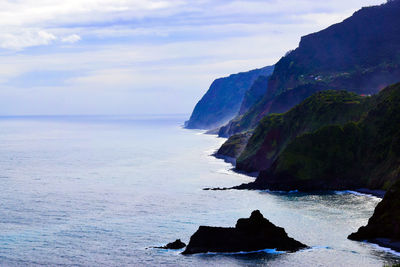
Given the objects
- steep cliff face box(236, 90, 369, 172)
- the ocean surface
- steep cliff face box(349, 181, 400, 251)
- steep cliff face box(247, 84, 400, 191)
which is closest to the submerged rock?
the ocean surface

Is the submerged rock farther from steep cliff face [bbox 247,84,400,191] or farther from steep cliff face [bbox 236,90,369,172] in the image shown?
steep cliff face [bbox 236,90,369,172]

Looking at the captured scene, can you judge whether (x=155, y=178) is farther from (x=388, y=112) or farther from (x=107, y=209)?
(x=388, y=112)

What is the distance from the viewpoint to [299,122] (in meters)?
168

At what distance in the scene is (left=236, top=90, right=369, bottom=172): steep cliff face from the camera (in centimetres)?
15812

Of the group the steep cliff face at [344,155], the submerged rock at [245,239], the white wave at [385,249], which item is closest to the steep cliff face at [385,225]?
the white wave at [385,249]

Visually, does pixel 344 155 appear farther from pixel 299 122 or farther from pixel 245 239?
pixel 245 239

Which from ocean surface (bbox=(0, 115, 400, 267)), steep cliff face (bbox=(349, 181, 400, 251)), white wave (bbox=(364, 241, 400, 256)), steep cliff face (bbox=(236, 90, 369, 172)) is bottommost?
ocean surface (bbox=(0, 115, 400, 267))

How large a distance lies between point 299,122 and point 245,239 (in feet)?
321

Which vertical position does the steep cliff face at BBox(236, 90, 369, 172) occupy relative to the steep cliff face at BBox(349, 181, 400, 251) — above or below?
above

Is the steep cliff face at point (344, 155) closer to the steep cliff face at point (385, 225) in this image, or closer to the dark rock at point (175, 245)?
the steep cliff face at point (385, 225)

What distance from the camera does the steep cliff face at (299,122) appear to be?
15812cm

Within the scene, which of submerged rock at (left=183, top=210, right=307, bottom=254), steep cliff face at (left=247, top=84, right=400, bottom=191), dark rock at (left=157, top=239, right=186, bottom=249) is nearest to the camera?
submerged rock at (left=183, top=210, right=307, bottom=254)

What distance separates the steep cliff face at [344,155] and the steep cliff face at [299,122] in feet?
35.6

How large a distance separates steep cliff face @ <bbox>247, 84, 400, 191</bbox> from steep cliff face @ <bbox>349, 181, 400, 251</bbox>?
43740 millimetres
